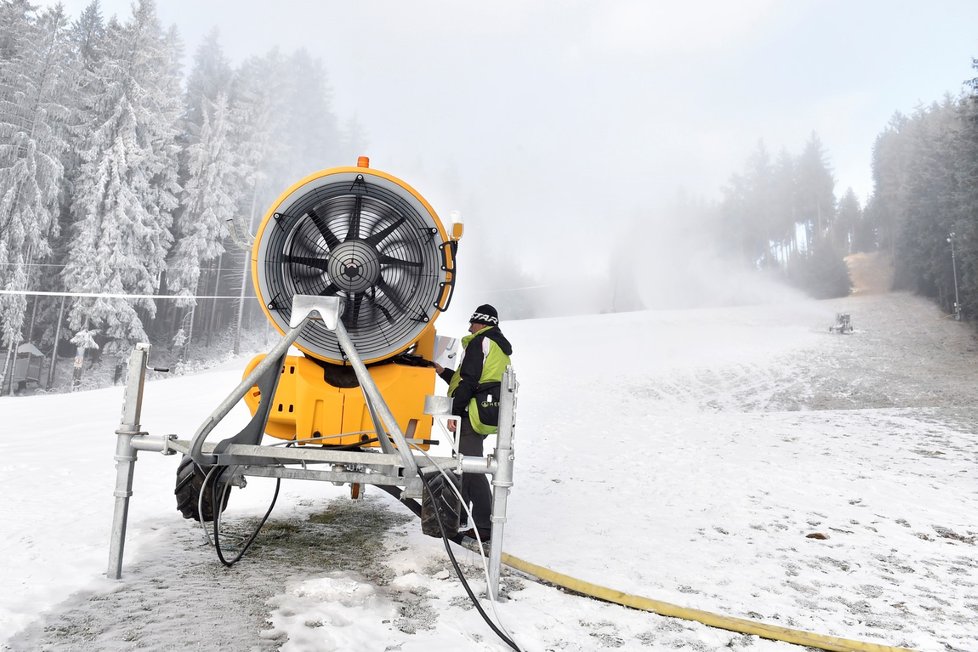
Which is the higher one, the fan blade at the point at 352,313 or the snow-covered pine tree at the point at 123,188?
the snow-covered pine tree at the point at 123,188

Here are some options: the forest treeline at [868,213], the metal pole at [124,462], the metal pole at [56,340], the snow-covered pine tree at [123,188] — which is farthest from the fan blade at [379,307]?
the forest treeline at [868,213]

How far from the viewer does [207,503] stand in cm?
314

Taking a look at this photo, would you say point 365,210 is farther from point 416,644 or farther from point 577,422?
point 577,422

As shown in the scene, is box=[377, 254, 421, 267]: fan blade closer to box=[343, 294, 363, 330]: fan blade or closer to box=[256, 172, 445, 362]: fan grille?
box=[256, 172, 445, 362]: fan grille

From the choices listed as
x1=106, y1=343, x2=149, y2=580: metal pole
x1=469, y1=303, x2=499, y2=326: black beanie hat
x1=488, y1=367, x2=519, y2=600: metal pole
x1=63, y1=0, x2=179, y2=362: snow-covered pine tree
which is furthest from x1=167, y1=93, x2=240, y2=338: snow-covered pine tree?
x1=488, y1=367, x2=519, y2=600: metal pole

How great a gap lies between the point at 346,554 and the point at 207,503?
101 cm

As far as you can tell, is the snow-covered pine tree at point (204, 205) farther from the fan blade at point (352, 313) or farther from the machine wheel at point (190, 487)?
the machine wheel at point (190, 487)

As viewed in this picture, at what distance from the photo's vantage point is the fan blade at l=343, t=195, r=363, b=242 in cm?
363

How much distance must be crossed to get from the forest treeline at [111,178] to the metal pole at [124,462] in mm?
15828

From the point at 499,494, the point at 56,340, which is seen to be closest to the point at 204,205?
the point at 56,340

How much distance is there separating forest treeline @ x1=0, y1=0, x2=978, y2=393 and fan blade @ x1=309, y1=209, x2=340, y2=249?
15.7 metres

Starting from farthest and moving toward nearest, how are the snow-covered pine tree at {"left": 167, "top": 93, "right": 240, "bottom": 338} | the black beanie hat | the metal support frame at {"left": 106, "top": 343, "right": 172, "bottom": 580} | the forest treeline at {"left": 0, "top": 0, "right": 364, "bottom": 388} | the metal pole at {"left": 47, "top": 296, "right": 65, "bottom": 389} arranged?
1. the snow-covered pine tree at {"left": 167, "top": 93, "right": 240, "bottom": 338}
2. the metal pole at {"left": 47, "top": 296, "right": 65, "bottom": 389}
3. the forest treeline at {"left": 0, "top": 0, "right": 364, "bottom": 388}
4. the black beanie hat
5. the metal support frame at {"left": 106, "top": 343, "right": 172, "bottom": 580}

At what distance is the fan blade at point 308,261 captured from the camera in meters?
3.61

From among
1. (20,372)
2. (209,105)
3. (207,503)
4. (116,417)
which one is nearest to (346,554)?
(207,503)
